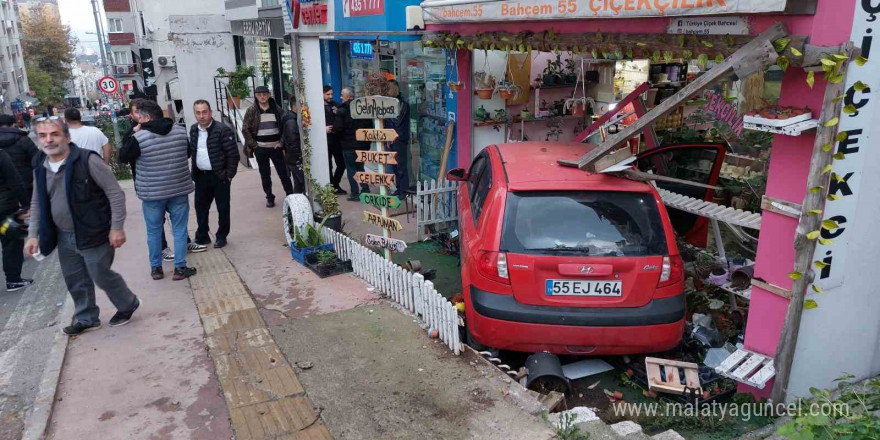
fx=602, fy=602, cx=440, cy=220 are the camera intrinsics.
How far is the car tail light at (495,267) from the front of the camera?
4488 millimetres

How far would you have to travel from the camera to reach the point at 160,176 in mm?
6309

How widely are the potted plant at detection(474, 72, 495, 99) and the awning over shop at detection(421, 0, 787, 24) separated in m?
1.05

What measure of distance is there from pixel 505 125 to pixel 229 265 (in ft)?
14.1

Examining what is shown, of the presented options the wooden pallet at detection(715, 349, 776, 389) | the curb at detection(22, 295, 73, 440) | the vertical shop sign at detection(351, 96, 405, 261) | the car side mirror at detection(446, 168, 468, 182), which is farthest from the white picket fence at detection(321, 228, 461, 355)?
the curb at detection(22, 295, 73, 440)

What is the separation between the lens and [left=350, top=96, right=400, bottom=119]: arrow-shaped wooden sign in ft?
20.7

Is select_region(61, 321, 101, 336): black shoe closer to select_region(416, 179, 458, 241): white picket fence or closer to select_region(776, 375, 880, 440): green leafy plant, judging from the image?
select_region(416, 179, 458, 241): white picket fence

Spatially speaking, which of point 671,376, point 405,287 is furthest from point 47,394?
point 671,376

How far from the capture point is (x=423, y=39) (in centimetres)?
824

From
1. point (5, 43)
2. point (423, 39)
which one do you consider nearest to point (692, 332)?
point (423, 39)

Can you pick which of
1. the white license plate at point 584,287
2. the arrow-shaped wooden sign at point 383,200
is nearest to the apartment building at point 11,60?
the arrow-shaped wooden sign at point 383,200

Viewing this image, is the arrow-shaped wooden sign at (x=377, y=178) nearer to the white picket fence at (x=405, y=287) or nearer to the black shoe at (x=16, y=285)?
the white picket fence at (x=405, y=287)

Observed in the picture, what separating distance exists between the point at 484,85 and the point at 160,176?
14.2ft

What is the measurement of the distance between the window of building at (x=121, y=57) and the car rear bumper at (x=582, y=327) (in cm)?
6361

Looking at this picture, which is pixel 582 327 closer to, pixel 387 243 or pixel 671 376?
pixel 671 376
